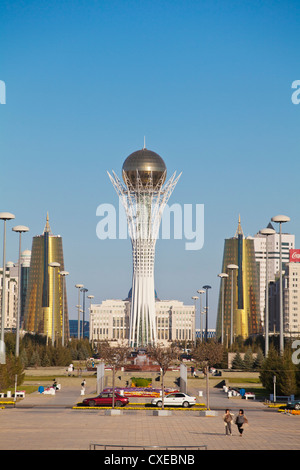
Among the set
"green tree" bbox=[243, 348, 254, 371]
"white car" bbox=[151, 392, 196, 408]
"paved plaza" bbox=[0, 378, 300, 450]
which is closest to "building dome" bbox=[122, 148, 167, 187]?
"green tree" bbox=[243, 348, 254, 371]

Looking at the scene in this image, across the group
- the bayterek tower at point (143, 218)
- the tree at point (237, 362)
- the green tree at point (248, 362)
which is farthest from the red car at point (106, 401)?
the bayterek tower at point (143, 218)

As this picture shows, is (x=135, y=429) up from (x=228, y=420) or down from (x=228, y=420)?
down

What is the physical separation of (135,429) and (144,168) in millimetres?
157532

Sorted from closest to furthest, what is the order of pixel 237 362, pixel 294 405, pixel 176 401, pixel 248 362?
pixel 294 405 < pixel 176 401 < pixel 248 362 < pixel 237 362

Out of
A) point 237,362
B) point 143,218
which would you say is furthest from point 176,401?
point 143,218

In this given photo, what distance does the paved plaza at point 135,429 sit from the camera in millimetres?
33188

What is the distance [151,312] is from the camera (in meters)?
195

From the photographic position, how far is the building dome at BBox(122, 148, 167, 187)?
637 feet

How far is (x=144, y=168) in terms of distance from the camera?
639ft

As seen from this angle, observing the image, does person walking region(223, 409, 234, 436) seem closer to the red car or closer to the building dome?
the red car

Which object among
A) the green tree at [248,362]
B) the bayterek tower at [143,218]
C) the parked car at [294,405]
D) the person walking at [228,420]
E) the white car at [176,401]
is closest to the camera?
the person walking at [228,420]

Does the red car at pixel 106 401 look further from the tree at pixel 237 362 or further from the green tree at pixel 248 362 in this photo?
the tree at pixel 237 362

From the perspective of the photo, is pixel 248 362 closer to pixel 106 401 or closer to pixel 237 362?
pixel 237 362
